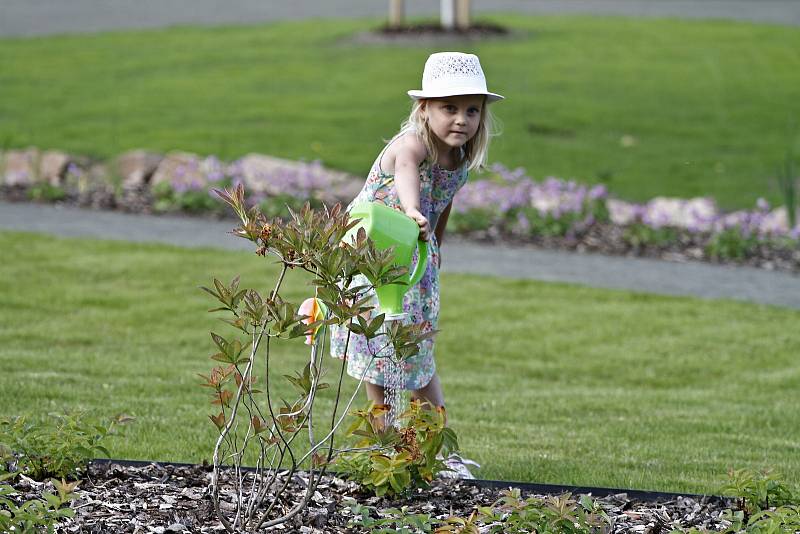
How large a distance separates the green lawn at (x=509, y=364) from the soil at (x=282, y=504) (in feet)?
2.06

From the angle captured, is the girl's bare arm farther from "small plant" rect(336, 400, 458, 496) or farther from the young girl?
"small plant" rect(336, 400, 458, 496)

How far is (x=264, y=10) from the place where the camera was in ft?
70.0

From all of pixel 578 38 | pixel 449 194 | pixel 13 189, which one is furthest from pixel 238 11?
pixel 449 194

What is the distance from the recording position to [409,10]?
21.5 metres

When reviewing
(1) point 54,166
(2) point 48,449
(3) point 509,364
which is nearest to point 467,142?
(2) point 48,449

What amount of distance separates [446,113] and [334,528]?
1.48m

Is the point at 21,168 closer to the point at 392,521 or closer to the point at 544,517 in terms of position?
→ the point at 392,521

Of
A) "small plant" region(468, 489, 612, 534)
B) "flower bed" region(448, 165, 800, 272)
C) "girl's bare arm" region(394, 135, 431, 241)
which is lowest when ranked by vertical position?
"flower bed" region(448, 165, 800, 272)

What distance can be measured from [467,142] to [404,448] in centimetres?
125

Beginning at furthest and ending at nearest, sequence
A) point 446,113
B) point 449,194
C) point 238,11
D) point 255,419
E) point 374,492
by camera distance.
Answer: point 238,11 < point 449,194 < point 446,113 < point 374,492 < point 255,419

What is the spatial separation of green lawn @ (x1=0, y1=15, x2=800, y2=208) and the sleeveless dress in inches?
272

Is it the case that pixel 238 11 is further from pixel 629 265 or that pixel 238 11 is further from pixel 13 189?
pixel 629 265

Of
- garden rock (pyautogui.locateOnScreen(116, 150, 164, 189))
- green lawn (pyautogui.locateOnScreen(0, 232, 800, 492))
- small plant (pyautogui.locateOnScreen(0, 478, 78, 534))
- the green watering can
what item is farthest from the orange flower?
garden rock (pyautogui.locateOnScreen(116, 150, 164, 189))

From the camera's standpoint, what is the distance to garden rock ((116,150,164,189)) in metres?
10.6
